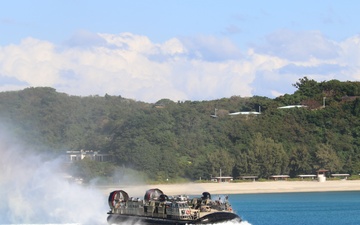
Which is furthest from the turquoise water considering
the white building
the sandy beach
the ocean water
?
the white building

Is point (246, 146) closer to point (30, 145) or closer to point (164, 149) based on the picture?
point (164, 149)

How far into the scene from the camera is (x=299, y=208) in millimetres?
118312

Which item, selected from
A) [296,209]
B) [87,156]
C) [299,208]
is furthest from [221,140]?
[296,209]

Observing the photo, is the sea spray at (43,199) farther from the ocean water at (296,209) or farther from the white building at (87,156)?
the white building at (87,156)

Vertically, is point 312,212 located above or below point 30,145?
below

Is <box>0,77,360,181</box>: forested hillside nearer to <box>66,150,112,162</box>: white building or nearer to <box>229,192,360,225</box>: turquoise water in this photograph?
<box>66,150,112,162</box>: white building

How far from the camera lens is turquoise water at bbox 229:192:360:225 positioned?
324 ft

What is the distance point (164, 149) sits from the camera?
17425 centimetres

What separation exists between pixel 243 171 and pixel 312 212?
5295 cm

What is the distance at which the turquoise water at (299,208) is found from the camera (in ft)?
324

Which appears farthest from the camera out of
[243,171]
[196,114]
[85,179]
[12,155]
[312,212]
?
[196,114]

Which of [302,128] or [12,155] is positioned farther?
[302,128]

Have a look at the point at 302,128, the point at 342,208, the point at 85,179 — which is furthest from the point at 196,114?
the point at 342,208

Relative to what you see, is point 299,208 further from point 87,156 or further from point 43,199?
point 87,156
